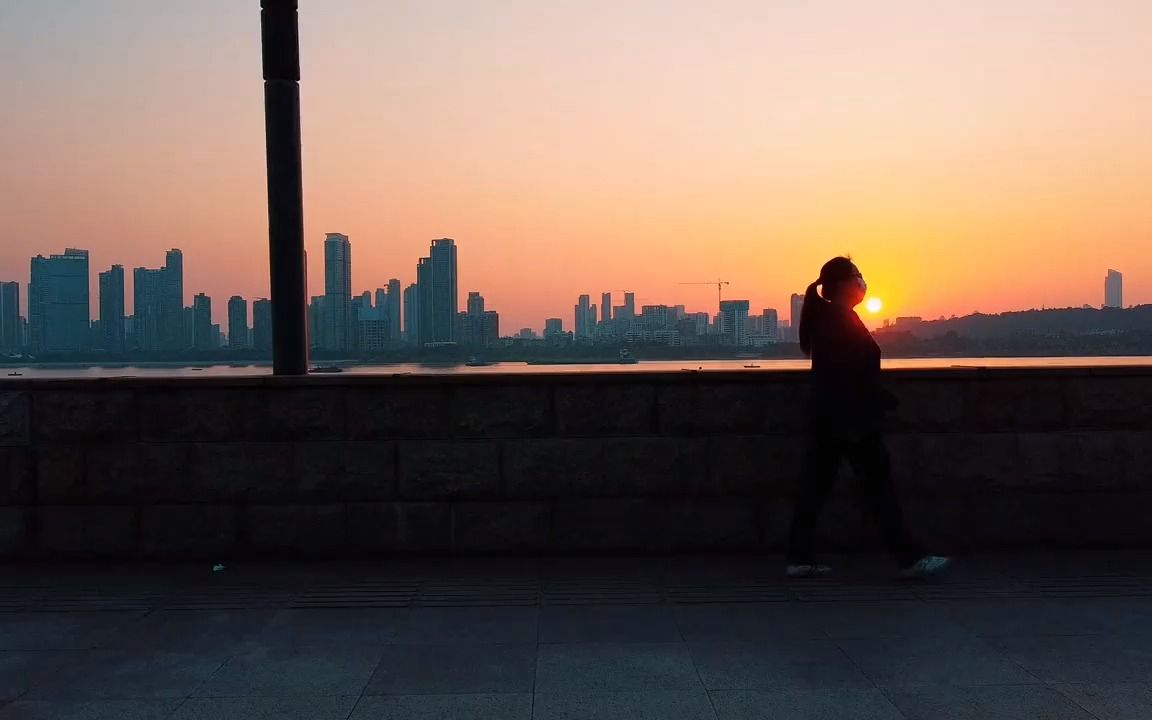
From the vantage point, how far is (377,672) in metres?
3.52

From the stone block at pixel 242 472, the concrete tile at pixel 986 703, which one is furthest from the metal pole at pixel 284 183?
the concrete tile at pixel 986 703

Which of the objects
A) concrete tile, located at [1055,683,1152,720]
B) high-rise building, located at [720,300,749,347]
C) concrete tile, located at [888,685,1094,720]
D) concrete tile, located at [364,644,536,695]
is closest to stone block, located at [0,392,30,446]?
concrete tile, located at [364,644,536,695]

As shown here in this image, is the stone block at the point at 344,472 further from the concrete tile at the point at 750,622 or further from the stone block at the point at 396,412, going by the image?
the concrete tile at the point at 750,622

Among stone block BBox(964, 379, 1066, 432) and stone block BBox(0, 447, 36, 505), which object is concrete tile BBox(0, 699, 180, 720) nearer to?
stone block BBox(0, 447, 36, 505)

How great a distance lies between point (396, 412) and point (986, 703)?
382cm

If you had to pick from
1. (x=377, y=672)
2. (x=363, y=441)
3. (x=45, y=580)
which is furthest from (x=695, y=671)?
(x=45, y=580)

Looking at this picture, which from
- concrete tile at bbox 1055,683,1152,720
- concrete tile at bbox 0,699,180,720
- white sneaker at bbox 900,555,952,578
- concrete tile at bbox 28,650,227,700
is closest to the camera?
concrete tile at bbox 1055,683,1152,720

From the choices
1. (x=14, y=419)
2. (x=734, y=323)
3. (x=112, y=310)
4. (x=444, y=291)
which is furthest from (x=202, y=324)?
(x=14, y=419)

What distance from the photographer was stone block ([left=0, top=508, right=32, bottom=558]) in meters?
5.48

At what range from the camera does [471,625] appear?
4172 millimetres

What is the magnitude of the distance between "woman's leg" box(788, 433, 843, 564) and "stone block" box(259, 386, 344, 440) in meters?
3.01

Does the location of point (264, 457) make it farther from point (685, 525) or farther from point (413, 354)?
point (413, 354)

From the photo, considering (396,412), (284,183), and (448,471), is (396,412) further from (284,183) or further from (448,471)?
(284,183)

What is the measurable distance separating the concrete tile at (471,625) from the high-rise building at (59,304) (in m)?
104
